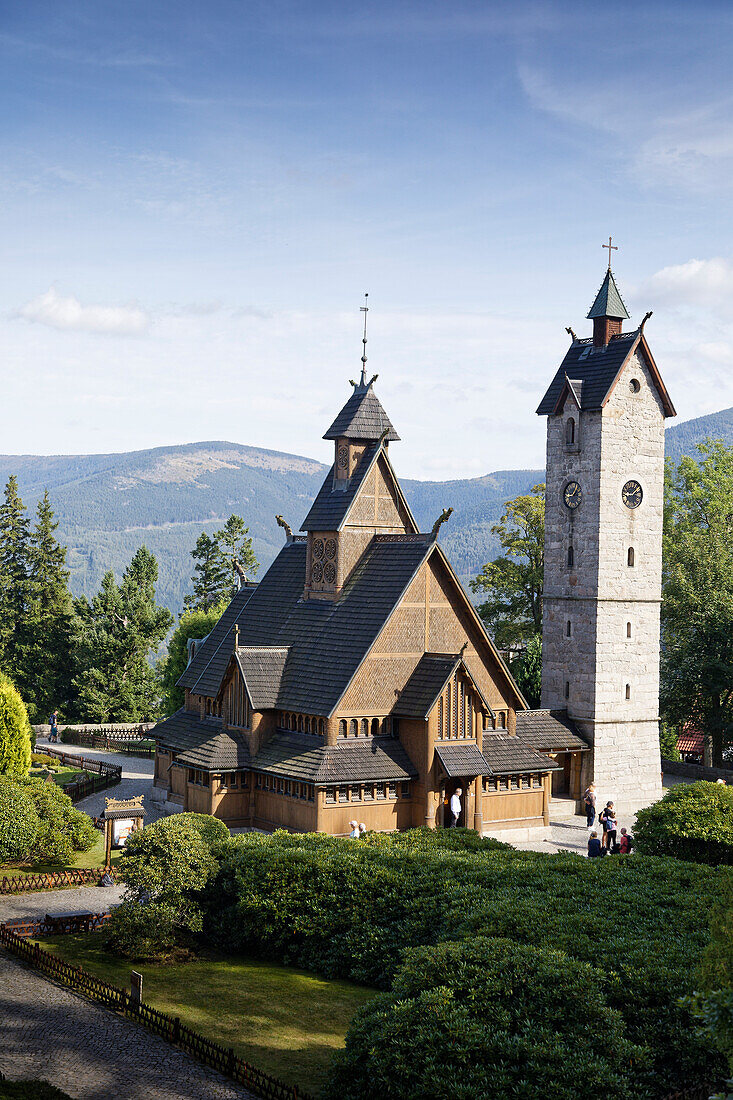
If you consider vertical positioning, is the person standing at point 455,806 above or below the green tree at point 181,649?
below

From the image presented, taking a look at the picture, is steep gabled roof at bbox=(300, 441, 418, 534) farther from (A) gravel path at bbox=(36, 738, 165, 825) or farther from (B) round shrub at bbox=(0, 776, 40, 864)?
(B) round shrub at bbox=(0, 776, 40, 864)

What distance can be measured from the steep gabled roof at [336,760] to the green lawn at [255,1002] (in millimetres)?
9924

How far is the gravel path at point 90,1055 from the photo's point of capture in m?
18.1

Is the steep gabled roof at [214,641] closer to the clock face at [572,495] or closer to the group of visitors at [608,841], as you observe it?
the clock face at [572,495]

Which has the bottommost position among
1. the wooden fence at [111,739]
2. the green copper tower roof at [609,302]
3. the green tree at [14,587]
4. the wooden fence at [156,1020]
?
the wooden fence at [156,1020]

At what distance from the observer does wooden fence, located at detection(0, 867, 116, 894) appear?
101 ft

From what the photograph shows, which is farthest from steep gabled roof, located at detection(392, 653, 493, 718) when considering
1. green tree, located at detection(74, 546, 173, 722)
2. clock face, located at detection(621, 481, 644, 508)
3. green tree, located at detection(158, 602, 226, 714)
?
green tree, located at detection(74, 546, 173, 722)

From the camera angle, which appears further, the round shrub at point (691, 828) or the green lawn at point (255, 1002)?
the round shrub at point (691, 828)

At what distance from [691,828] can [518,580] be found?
32.5 m

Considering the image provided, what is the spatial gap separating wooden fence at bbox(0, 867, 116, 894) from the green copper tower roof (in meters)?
30.7

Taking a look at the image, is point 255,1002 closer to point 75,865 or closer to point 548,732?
point 75,865

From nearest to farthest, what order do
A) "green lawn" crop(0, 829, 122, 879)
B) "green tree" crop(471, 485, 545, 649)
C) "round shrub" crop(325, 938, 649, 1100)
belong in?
"round shrub" crop(325, 938, 649, 1100) < "green lawn" crop(0, 829, 122, 879) < "green tree" crop(471, 485, 545, 649)

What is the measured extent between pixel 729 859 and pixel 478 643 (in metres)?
12.1

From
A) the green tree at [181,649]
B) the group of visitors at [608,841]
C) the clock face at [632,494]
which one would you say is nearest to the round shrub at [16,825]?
the group of visitors at [608,841]
